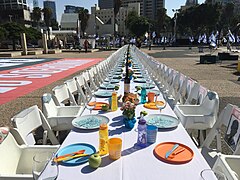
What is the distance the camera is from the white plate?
2658mm

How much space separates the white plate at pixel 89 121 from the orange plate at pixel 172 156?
83 cm

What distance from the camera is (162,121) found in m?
2.76

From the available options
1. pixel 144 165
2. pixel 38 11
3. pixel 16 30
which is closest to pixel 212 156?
pixel 144 165

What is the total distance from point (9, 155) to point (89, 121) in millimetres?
957

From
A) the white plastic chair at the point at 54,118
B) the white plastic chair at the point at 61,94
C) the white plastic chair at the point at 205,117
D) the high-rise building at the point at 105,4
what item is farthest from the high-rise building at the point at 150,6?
the white plastic chair at the point at 54,118

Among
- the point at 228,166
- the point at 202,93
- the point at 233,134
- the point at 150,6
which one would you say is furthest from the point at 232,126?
the point at 150,6

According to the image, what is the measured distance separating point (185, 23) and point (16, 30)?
140ft

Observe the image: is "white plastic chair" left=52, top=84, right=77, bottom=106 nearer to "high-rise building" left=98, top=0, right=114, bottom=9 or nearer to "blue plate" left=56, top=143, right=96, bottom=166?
"blue plate" left=56, top=143, right=96, bottom=166

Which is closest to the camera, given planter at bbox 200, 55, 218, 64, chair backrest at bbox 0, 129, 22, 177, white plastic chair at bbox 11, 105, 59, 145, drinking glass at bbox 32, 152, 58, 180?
drinking glass at bbox 32, 152, 58, 180

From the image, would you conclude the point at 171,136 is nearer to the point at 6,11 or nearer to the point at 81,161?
the point at 81,161

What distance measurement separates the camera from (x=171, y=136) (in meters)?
2.41

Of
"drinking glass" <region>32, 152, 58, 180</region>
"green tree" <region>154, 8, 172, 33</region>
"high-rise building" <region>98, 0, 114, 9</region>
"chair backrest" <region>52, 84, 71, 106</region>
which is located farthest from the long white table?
"high-rise building" <region>98, 0, 114, 9</region>

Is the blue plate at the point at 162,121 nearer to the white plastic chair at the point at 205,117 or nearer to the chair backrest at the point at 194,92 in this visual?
the white plastic chair at the point at 205,117

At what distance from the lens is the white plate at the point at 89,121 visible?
2.66 m
